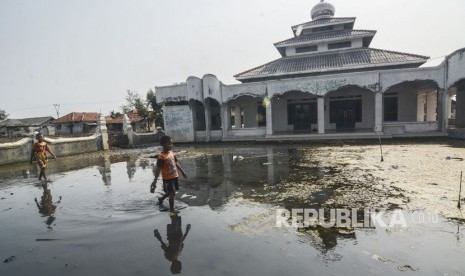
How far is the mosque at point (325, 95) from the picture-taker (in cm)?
1727

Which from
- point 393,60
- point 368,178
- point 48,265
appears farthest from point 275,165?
point 393,60

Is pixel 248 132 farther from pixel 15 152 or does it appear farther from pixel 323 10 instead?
pixel 323 10

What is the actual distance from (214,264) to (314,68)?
20.1 meters

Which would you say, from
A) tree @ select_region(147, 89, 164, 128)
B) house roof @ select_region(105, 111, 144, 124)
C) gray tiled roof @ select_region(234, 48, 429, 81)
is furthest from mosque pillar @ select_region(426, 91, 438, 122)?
house roof @ select_region(105, 111, 144, 124)

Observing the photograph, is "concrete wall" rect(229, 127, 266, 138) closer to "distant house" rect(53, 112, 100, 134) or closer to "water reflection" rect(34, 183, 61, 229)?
"water reflection" rect(34, 183, 61, 229)

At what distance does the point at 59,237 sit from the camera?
4512 millimetres

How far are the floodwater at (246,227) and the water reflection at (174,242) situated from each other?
16 millimetres

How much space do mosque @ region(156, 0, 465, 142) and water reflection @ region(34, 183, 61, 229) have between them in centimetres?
1434

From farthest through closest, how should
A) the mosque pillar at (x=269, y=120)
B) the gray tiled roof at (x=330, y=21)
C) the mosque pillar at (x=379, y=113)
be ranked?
1. the gray tiled roof at (x=330, y=21)
2. the mosque pillar at (x=269, y=120)
3. the mosque pillar at (x=379, y=113)

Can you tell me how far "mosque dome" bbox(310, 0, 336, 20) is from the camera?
26.1 meters

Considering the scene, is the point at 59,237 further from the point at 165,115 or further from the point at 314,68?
the point at 314,68

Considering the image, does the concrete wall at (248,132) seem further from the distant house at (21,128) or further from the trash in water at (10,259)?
the distant house at (21,128)

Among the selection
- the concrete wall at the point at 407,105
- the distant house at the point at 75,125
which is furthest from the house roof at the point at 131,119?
the concrete wall at the point at 407,105

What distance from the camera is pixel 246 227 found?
15.0 ft
